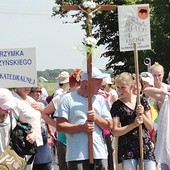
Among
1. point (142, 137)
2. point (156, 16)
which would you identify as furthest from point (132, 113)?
point (156, 16)

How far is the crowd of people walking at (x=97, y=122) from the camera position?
6844 mm

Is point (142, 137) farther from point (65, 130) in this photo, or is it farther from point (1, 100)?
point (1, 100)

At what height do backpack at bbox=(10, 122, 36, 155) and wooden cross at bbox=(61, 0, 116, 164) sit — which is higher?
wooden cross at bbox=(61, 0, 116, 164)

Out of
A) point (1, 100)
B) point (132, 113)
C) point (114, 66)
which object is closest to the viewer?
point (1, 100)

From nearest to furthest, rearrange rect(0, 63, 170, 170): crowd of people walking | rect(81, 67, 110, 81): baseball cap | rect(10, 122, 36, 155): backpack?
rect(10, 122, 36, 155): backpack, rect(0, 63, 170, 170): crowd of people walking, rect(81, 67, 110, 81): baseball cap

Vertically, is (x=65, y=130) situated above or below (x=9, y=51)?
below

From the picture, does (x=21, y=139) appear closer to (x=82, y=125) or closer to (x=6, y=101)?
(x=6, y=101)

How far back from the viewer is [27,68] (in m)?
8.01

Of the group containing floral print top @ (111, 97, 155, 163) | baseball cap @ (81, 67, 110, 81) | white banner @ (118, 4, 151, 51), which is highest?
white banner @ (118, 4, 151, 51)

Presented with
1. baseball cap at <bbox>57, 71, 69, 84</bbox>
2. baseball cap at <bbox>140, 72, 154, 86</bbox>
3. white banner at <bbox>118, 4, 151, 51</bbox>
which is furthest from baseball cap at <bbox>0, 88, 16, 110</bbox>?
baseball cap at <bbox>57, 71, 69, 84</bbox>

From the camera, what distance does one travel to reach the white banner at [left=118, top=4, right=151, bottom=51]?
8023 millimetres

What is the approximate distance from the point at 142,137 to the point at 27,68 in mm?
1624

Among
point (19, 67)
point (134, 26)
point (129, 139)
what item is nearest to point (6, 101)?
point (19, 67)

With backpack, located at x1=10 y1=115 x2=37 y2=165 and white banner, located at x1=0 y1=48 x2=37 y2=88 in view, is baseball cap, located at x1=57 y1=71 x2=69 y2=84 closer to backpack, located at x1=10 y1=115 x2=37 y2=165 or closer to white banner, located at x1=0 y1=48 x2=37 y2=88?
white banner, located at x1=0 y1=48 x2=37 y2=88
